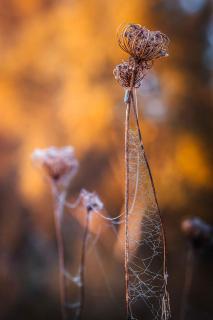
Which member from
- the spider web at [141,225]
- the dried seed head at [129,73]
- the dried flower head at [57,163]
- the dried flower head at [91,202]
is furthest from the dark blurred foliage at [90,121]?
the dried seed head at [129,73]

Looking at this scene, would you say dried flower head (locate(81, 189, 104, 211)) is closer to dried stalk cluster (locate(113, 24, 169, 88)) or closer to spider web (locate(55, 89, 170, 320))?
spider web (locate(55, 89, 170, 320))

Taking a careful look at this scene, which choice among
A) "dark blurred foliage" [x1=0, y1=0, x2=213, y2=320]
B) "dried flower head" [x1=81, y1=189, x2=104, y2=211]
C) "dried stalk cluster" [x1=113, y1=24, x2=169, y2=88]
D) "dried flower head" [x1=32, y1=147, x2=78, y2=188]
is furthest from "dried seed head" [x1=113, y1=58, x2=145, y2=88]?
"dark blurred foliage" [x1=0, y1=0, x2=213, y2=320]

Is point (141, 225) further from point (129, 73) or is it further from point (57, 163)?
point (129, 73)

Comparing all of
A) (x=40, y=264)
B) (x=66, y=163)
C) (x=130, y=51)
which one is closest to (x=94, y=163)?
(x=40, y=264)

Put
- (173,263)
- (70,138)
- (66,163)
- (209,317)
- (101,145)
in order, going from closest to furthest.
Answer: (66,163) → (209,317) → (173,263) → (101,145) → (70,138)

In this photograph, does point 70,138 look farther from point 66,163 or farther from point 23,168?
point 66,163
